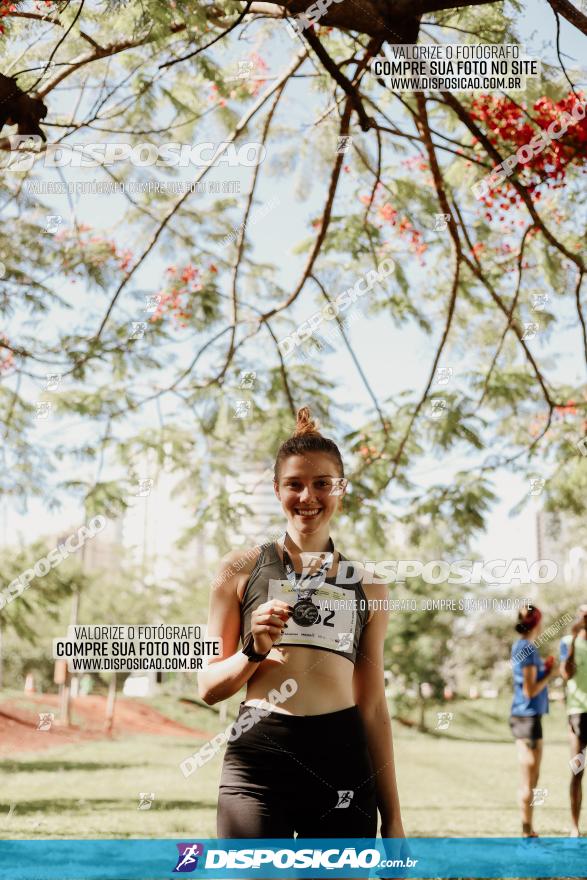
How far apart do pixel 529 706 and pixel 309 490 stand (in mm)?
2881

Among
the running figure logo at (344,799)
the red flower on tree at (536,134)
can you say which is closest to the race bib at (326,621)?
the running figure logo at (344,799)

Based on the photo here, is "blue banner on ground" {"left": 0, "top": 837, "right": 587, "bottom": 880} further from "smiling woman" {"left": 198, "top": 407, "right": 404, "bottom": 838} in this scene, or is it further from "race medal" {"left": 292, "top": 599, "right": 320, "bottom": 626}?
"race medal" {"left": 292, "top": 599, "right": 320, "bottom": 626}

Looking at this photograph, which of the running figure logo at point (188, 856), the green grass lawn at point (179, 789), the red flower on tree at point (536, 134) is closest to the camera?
the running figure logo at point (188, 856)

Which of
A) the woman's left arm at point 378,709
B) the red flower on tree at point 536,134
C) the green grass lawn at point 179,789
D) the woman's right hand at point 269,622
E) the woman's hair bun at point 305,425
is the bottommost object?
the green grass lawn at point 179,789

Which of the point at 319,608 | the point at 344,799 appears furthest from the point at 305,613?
the point at 344,799

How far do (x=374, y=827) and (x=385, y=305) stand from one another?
385cm

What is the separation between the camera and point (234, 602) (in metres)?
1.85

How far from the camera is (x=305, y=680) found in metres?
1.79

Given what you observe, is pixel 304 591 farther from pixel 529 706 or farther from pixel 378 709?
pixel 529 706

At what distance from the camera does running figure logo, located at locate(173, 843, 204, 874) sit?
2609 mm

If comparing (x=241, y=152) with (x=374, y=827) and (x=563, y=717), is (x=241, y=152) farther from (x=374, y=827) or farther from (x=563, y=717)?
(x=563, y=717)

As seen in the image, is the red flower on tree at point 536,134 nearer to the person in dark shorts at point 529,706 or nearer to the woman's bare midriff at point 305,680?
the person in dark shorts at point 529,706

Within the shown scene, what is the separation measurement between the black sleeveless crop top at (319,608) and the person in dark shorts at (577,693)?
2784mm

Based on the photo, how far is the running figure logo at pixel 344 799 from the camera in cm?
172
